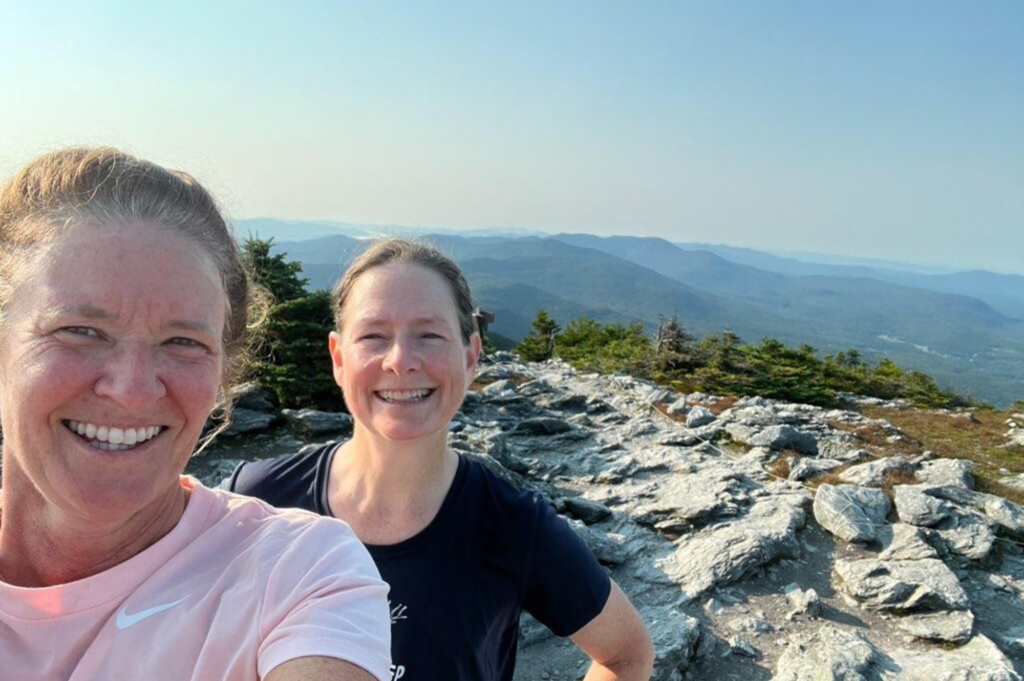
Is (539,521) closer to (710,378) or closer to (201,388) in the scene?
(201,388)

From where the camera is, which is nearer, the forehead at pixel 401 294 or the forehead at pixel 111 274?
the forehead at pixel 111 274

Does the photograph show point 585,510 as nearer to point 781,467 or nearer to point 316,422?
point 781,467

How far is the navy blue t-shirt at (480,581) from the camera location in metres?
2.13

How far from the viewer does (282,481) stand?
267cm

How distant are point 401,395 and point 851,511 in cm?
759

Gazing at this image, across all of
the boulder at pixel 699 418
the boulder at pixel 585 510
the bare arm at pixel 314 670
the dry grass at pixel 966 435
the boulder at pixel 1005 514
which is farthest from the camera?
the boulder at pixel 699 418

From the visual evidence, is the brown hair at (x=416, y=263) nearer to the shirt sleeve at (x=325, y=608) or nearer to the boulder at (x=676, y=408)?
the shirt sleeve at (x=325, y=608)

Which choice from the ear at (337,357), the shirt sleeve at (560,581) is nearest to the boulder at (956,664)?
the shirt sleeve at (560,581)

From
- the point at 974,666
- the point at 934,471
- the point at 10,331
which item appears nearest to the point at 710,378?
the point at 934,471

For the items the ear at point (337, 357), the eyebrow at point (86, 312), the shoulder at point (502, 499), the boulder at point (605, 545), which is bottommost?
the boulder at point (605, 545)

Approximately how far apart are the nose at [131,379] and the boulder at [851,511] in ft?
27.5

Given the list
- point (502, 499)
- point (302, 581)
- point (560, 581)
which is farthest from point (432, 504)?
point (302, 581)

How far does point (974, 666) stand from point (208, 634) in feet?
21.0

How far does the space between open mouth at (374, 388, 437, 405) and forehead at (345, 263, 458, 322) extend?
1.03 feet
